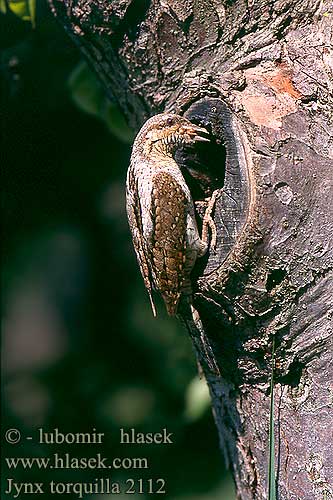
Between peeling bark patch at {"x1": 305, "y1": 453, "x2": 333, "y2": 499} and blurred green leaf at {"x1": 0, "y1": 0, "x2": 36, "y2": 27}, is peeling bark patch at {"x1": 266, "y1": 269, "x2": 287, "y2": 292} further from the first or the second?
blurred green leaf at {"x1": 0, "y1": 0, "x2": 36, "y2": 27}

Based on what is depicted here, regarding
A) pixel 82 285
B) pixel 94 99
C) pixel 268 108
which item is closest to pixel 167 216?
pixel 268 108

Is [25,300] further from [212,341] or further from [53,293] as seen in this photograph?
[212,341]

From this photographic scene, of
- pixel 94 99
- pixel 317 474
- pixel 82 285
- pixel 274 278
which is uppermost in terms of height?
pixel 82 285

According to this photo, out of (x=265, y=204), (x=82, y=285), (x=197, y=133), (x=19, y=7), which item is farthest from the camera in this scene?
(x=82, y=285)

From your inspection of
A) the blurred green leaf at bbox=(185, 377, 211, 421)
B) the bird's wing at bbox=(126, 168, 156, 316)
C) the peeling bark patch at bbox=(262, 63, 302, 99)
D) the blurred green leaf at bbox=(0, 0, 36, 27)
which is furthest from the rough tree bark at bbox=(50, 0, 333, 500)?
the blurred green leaf at bbox=(185, 377, 211, 421)

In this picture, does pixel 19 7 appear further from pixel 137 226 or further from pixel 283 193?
pixel 283 193

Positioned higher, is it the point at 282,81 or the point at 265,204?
the point at 282,81

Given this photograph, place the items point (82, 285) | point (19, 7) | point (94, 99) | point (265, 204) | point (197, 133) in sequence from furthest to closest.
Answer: point (82, 285) → point (94, 99) → point (19, 7) → point (197, 133) → point (265, 204)

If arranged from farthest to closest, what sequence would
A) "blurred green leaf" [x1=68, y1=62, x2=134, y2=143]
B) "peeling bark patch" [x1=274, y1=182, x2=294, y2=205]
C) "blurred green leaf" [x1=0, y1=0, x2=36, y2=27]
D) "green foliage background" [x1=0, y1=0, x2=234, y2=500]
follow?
"green foliage background" [x1=0, y1=0, x2=234, y2=500], "blurred green leaf" [x1=68, y1=62, x2=134, y2=143], "blurred green leaf" [x1=0, y1=0, x2=36, y2=27], "peeling bark patch" [x1=274, y1=182, x2=294, y2=205]

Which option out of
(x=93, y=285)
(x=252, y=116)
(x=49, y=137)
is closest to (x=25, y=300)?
(x=93, y=285)
